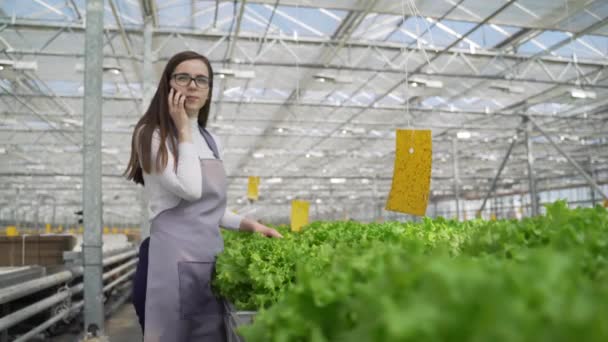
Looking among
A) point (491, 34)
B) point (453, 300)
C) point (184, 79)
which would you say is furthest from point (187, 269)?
point (491, 34)

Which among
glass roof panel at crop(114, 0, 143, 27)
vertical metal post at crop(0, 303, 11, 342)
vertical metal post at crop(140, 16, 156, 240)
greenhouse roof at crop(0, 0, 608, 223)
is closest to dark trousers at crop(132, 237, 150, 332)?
vertical metal post at crop(0, 303, 11, 342)

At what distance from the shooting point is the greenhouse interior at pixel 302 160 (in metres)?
0.80

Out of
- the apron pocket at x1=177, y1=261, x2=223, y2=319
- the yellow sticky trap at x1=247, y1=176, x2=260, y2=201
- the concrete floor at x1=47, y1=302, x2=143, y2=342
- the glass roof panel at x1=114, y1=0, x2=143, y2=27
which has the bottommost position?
the concrete floor at x1=47, y1=302, x2=143, y2=342

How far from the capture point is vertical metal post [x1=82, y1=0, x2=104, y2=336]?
582cm

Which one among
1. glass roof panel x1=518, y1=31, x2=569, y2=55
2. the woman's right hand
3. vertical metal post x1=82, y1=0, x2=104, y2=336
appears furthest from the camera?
glass roof panel x1=518, y1=31, x2=569, y2=55

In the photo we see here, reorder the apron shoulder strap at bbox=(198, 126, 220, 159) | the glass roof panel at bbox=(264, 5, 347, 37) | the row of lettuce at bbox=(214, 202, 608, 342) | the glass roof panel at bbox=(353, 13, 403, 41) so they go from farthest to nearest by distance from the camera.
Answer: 1. the glass roof panel at bbox=(353, 13, 403, 41)
2. the glass roof panel at bbox=(264, 5, 347, 37)
3. the apron shoulder strap at bbox=(198, 126, 220, 159)
4. the row of lettuce at bbox=(214, 202, 608, 342)

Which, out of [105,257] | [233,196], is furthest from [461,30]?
[233,196]

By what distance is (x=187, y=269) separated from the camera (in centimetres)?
234

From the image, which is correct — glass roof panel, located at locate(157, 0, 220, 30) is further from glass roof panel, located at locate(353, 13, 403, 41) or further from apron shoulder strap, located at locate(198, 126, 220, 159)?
apron shoulder strap, located at locate(198, 126, 220, 159)

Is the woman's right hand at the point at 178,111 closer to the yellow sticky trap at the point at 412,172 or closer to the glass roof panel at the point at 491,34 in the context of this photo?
the yellow sticky trap at the point at 412,172

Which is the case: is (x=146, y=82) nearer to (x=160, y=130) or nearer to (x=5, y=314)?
(x=5, y=314)

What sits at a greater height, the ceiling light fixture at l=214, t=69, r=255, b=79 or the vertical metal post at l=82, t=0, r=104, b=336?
the ceiling light fixture at l=214, t=69, r=255, b=79

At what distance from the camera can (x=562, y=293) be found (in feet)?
2.19

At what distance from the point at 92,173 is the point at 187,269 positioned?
3.97 metres
